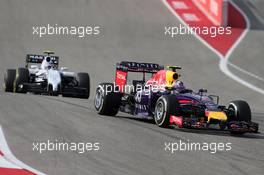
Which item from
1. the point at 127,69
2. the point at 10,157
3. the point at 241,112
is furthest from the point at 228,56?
the point at 10,157

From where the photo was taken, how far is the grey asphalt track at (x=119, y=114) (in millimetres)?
8752

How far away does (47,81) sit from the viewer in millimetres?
18641

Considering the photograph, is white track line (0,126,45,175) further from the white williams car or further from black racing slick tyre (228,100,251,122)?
the white williams car

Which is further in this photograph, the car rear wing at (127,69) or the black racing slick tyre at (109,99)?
the car rear wing at (127,69)

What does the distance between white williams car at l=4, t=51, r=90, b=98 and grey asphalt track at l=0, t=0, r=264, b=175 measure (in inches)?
36.2

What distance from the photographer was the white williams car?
59.9 ft

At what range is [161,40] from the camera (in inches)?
1092

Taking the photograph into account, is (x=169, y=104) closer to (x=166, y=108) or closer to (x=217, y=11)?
(x=166, y=108)

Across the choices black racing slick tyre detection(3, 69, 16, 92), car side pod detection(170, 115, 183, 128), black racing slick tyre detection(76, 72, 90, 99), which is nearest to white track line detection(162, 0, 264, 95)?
black racing slick tyre detection(76, 72, 90, 99)

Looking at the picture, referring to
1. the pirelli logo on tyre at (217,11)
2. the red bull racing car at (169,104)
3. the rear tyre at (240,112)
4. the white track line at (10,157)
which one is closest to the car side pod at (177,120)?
the red bull racing car at (169,104)

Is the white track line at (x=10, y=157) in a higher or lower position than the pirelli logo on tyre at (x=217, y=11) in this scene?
lower

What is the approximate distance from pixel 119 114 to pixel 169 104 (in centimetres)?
314

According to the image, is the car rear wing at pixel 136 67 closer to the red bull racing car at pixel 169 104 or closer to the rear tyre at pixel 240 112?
the red bull racing car at pixel 169 104

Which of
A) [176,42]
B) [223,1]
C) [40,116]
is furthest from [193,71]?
[40,116]
